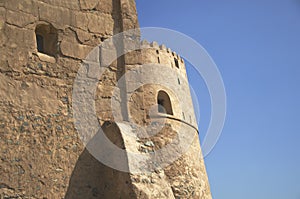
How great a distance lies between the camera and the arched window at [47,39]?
5704mm

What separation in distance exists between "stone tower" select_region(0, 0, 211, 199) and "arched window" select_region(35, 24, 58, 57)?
0.05 ft

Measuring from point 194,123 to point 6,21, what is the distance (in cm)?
988

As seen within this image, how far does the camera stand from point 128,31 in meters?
6.42

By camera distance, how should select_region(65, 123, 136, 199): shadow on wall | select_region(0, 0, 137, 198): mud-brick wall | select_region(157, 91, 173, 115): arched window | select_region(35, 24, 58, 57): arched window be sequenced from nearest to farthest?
select_region(0, 0, 137, 198): mud-brick wall < select_region(65, 123, 136, 199): shadow on wall < select_region(35, 24, 58, 57): arched window < select_region(157, 91, 173, 115): arched window

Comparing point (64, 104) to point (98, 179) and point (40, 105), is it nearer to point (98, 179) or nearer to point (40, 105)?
point (40, 105)

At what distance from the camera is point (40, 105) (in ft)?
17.2

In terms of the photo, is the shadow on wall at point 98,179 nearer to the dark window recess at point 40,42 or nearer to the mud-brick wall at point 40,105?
the mud-brick wall at point 40,105

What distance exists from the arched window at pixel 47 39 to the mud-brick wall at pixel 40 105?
6 cm

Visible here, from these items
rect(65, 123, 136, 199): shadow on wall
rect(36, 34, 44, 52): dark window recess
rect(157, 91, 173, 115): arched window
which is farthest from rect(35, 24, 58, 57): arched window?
rect(157, 91, 173, 115): arched window

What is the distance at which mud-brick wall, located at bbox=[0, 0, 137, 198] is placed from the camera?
16.0 feet

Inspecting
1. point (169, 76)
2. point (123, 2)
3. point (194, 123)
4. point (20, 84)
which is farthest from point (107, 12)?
point (194, 123)

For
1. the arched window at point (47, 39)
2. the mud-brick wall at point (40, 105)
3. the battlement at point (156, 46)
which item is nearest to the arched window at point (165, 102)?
the battlement at point (156, 46)

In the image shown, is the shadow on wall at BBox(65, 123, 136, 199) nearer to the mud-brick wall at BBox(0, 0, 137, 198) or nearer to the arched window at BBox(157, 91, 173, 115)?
the mud-brick wall at BBox(0, 0, 137, 198)

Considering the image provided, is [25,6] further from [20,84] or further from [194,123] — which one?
[194,123]
